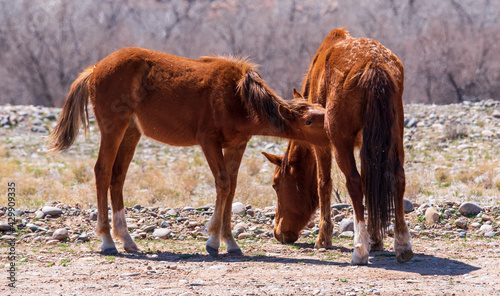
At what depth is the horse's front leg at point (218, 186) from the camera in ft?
21.1

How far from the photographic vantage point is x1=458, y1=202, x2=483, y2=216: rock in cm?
816

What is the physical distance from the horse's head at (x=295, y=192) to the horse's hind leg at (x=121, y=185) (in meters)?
1.67

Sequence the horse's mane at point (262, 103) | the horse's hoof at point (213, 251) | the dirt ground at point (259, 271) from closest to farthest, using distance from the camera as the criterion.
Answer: the dirt ground at point (259, 271), the horse's mane at point (262, 103), the horse's hoof at point (213, 251)

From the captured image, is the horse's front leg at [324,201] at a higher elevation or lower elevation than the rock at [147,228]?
higher

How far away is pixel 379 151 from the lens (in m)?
5.65

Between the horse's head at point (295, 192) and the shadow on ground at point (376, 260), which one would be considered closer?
the shadow on ground at point (376, 260)

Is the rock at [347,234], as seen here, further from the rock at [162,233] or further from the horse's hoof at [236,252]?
the rock at [162,233]

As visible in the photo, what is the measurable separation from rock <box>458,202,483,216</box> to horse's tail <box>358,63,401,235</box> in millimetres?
2909

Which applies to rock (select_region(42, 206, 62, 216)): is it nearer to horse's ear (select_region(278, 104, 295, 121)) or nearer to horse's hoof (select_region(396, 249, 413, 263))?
horse's ear (select_region(278, 104, 295, 121))

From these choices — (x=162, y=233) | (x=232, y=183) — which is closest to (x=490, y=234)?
(x=232, y=183)

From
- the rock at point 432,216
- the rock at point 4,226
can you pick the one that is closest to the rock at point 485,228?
the rock at point 432,216

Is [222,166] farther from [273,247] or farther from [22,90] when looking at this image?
[22,90]

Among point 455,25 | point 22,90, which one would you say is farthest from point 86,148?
point 455,25

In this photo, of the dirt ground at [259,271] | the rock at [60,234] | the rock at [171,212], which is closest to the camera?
the dirt ground at [259,271]
